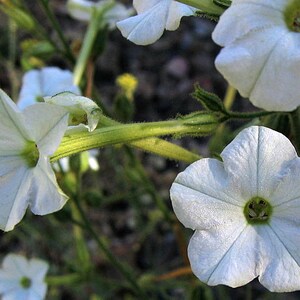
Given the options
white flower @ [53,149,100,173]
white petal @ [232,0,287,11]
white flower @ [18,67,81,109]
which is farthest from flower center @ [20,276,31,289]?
white petal @ [232,0,287,11]

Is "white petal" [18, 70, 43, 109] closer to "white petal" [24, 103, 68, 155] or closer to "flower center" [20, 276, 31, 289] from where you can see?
"flower center" [20, 276, 31, 289]

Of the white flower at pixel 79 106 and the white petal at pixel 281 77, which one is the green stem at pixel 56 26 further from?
the white petal at pixel 281 77

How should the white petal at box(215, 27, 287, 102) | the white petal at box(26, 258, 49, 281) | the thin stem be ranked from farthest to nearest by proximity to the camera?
the thin stem → the white petal at box(26, 258, 49, 281) → the white petal at box(215, 27, 287, 102)

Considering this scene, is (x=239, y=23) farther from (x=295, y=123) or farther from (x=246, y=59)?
(x=295, y=123)

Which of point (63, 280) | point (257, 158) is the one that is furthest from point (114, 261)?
point (257, 158)

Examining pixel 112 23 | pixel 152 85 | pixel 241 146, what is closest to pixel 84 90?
pixel 112 23

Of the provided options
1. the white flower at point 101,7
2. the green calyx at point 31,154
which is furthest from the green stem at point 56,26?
the green calyx at point 31,154
